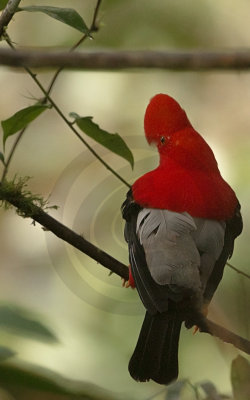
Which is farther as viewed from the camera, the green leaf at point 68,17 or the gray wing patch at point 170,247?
the gray wing patch at point 170,247

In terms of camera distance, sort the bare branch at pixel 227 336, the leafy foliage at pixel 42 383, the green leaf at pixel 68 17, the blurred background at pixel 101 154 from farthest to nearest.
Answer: the blurred background at pixel 101 154, the green leaf at pixel 68 17, the bare branch at pixel 227 336, the leafy foliage at pixel 42 383

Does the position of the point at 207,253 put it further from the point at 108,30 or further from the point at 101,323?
the point at 108,30

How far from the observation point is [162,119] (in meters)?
2.51

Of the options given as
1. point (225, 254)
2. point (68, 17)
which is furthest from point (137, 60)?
point (225, 254)

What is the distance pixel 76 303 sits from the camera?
4078 millimetres

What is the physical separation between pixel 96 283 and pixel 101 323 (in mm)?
314

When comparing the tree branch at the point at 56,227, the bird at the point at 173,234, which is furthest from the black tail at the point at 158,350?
the tree branch at the point at 56,227

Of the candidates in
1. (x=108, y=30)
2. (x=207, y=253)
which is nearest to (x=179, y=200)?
(x=207, y=253)

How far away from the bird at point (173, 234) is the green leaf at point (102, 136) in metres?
0.34

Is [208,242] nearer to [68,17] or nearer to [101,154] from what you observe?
[68,17]

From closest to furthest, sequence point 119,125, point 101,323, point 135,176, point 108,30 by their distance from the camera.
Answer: point 101,323 < point 135,176 < point 108,30 < point 119,125

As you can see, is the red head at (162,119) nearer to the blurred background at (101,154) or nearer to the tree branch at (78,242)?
the tree branch at (78,242)

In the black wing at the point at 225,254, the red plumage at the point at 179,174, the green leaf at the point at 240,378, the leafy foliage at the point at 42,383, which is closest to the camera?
the leafy foliage at the point at 42,383

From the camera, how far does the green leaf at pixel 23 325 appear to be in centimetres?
129
